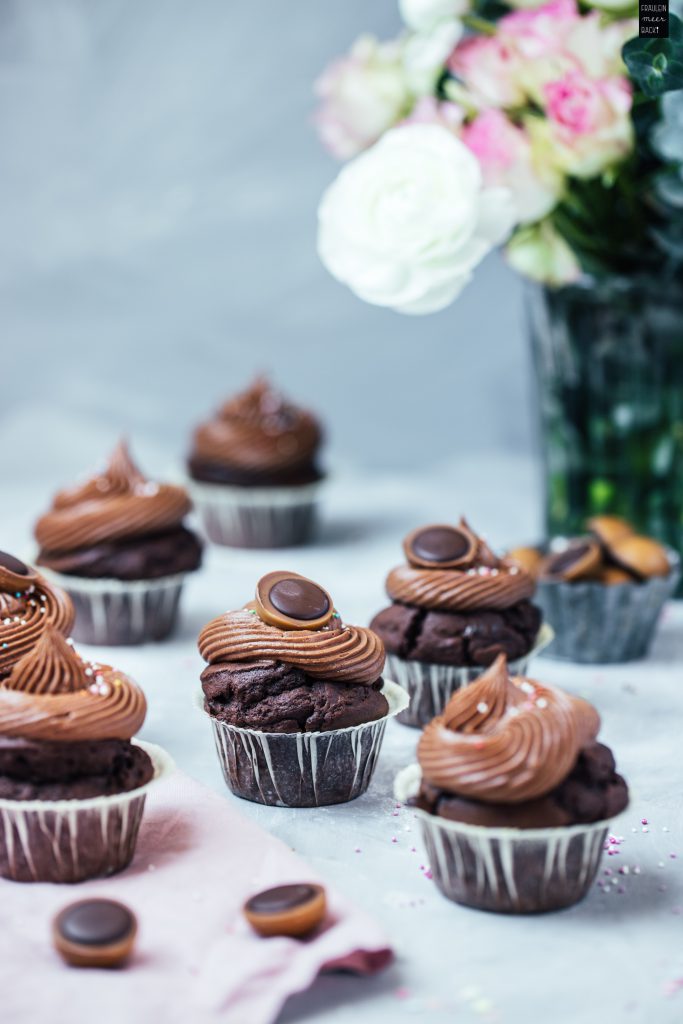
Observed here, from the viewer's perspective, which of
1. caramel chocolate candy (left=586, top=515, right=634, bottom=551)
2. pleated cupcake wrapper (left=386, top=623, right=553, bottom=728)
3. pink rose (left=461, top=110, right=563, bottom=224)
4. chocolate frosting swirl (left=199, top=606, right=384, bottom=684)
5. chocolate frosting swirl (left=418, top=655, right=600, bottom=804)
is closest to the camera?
chocolate frosting swirl (left=418, top=655, right=600, bottom=804)

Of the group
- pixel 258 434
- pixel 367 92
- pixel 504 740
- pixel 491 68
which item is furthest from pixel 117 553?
pixel 504 740

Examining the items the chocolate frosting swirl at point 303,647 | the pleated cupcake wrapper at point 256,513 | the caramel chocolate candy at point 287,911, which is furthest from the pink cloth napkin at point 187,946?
the pleated cupcake wrapper at point 256,513

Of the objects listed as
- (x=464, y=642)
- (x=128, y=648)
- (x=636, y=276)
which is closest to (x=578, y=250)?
(x=636, y=276)

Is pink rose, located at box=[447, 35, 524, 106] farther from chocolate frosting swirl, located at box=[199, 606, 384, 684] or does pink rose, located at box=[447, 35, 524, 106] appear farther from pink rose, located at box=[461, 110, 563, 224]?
chocolate frosting swirl, located at box=[199, 606, 384, 684]

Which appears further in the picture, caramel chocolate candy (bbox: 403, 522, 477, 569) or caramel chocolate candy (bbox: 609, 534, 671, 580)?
caramel chocolate candy (bbox: 609, 534, 671, 580)

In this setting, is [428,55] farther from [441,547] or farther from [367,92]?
[441,547]

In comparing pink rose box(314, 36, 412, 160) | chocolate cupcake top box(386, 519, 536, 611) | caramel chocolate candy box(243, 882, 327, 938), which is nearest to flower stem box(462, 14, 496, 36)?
pink rose box(314, 36, 412, 160)

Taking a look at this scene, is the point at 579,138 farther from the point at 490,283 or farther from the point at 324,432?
the point at 490,283
